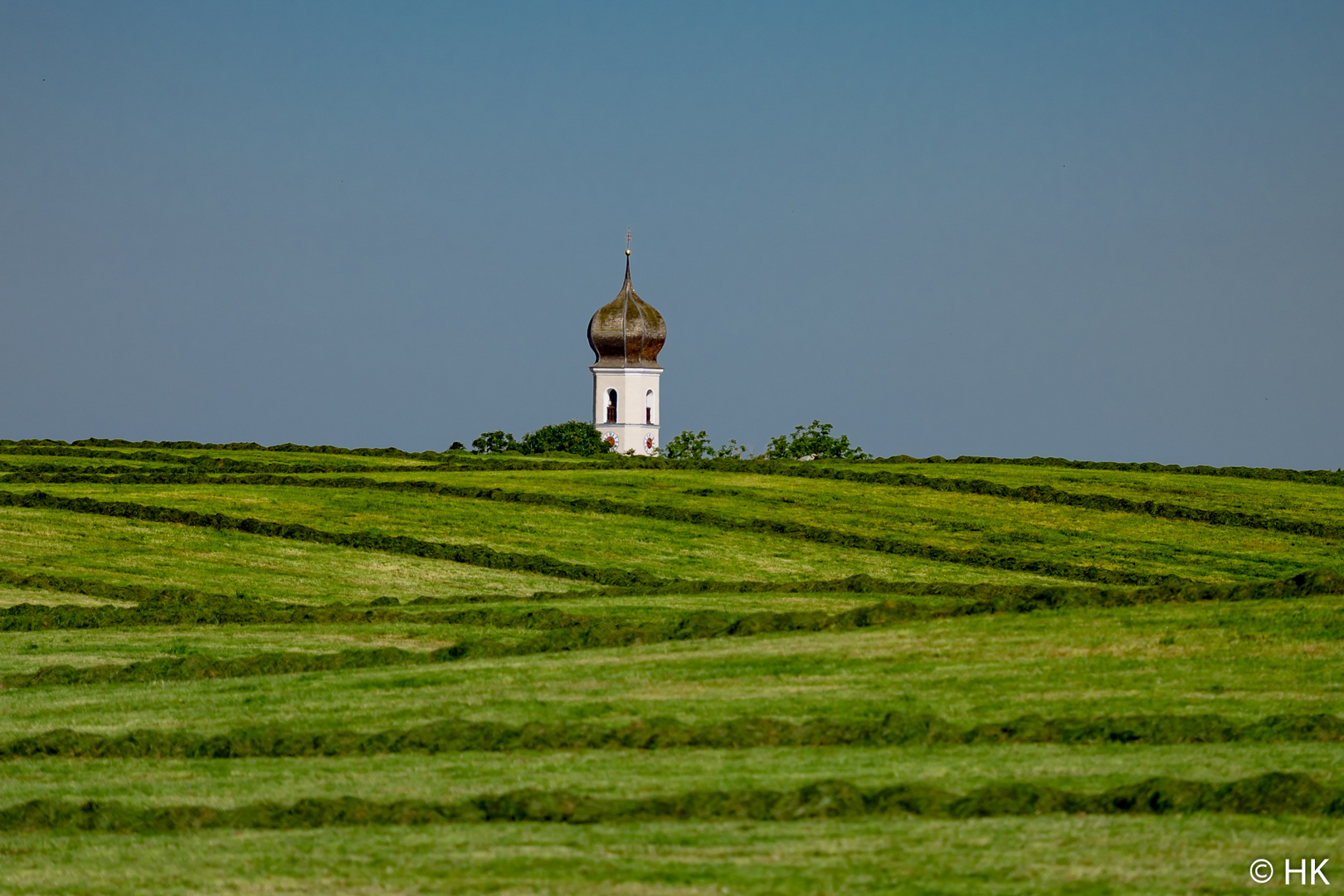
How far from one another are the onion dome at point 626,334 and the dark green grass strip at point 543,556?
10433cm

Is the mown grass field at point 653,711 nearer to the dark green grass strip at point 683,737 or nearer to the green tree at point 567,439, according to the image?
the dark green grass strip at point 683,737

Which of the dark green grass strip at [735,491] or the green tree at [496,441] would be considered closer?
the dark green grass strip at [735,491]

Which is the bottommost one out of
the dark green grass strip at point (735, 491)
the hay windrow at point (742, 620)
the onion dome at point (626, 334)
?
the hay windrow at point (742, 620)

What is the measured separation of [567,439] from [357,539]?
248 feet

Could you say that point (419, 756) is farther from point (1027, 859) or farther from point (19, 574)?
point (19, 574)

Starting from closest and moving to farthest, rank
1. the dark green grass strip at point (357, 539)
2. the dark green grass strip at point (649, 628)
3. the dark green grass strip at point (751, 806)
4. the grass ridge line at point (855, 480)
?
the dark green grass strip at point (751, 806), the dark green grass strip at point (649, 628), the dark green grass strip at point (357, 539), the grass ridge line at point (855, 480)

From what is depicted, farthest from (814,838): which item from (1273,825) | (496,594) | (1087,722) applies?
(496,594)

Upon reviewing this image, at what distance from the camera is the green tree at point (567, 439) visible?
109500 mm

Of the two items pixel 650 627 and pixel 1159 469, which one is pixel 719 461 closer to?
pixel 1159 469

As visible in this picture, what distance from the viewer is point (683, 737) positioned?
15469 millimetres

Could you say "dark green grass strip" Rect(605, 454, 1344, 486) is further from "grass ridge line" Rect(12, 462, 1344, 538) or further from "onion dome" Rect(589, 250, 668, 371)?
"onion dome" Rect(589, 250, 668, 371)

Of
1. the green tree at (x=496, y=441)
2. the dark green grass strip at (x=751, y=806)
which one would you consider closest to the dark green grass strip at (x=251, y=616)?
the dark green grass strip at (x=751, y=806)

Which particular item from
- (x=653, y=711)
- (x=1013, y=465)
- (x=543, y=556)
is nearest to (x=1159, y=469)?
(x=1013, y=465)

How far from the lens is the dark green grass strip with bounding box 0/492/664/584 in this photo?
3281 cm
